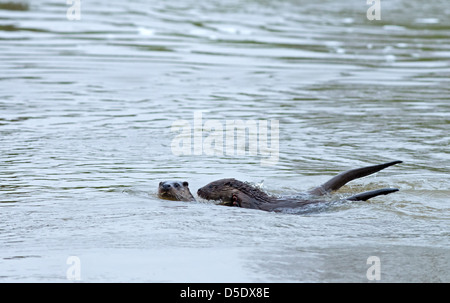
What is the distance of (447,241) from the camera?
552cm

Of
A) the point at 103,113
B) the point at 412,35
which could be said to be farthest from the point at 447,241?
the point at 412,35

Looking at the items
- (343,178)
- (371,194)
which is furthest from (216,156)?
(371,194)

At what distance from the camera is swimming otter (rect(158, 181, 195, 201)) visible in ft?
21.4

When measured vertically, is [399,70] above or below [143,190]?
above

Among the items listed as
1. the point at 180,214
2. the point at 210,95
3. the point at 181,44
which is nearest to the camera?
the point at 180,214

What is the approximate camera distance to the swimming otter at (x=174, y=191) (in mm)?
6527

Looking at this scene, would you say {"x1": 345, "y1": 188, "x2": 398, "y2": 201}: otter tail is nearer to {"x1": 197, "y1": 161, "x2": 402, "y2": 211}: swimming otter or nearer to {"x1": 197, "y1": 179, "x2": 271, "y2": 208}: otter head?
{"x1": 197, "y1": 161, "x2": 402, "y2": 211}: swimming otter

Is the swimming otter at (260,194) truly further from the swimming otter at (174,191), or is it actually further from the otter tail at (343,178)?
the swimming otter at (174,191)

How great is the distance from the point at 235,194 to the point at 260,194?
21cm

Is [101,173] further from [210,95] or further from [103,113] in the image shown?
[210,95]

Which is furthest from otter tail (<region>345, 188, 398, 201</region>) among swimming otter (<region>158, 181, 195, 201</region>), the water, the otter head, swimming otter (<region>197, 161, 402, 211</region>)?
swimming otter (<region>158, 181, 195, 201</region>)

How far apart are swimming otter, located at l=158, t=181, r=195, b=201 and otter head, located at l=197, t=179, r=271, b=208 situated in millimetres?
174

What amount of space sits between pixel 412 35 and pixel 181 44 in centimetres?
493

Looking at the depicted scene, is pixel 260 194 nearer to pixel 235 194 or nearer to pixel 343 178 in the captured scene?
pixel 235 194
